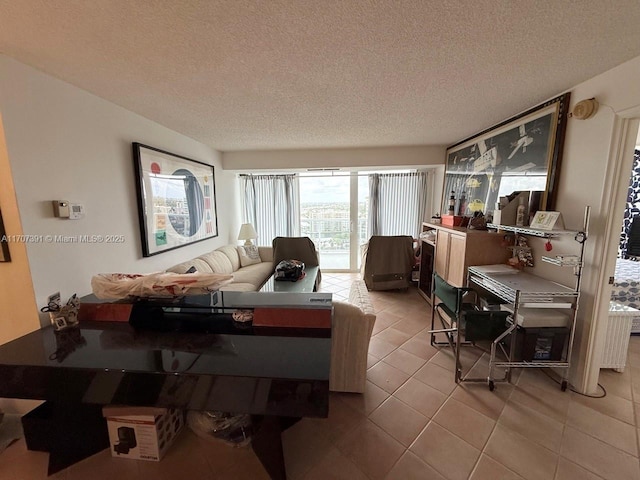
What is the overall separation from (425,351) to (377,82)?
2398mm

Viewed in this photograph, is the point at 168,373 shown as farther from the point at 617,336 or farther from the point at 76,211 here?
the point at 617,336

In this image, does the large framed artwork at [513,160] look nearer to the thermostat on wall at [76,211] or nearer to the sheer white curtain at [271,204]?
the sheer white curtain at [271,204]

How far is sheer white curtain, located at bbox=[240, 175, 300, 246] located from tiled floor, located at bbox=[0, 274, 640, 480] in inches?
138

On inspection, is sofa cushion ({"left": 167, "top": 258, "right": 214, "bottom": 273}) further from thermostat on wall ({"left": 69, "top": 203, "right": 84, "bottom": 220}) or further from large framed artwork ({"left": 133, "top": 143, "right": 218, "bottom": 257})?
thermostat on wall ({"left": 69, "top": 203, "right": 84, "bottom": 220})

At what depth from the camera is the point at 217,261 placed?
3438 millimetres

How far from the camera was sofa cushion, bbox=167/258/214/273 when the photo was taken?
274 centimetres

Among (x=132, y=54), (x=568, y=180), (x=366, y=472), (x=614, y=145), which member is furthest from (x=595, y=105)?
(x=132, y=54)

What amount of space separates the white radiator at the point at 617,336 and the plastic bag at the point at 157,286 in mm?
2970

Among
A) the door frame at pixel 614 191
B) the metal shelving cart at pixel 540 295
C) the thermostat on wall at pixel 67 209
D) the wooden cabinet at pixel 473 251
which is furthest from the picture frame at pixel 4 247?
the door frame at pixel 614 191

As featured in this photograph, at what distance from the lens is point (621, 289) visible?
8.37 feet

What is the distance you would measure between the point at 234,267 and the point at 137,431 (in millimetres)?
2606

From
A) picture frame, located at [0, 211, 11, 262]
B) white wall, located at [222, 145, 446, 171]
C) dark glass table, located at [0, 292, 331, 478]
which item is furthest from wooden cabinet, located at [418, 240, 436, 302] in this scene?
picture frame, located at [0, 211, 11, 262]

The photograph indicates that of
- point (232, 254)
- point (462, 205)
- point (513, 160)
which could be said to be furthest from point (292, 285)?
point (513, 160)

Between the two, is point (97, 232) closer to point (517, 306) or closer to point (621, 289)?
point (517, 306)
